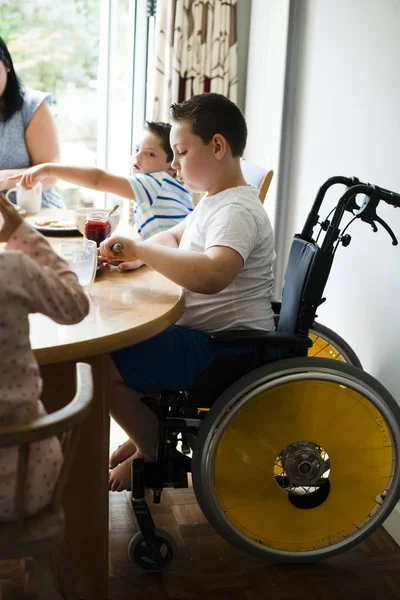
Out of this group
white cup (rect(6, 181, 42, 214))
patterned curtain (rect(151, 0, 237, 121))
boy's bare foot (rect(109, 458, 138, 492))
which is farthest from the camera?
patterned curtain (rect(151, 0, 237, 121))

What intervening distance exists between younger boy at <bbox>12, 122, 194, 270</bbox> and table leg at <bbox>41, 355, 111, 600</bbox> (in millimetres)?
826

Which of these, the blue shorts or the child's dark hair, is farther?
the child's dark hair

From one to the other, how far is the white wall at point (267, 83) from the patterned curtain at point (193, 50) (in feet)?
0.36

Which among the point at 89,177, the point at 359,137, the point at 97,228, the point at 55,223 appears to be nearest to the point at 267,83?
the point at 359,137

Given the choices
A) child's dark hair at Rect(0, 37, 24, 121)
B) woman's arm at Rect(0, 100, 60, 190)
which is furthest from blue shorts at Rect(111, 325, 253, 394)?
child's dark hair at Rect(0, 37, 24, 121)

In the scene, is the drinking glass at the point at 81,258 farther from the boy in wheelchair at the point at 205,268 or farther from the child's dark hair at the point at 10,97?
the child's dark hair at the point at 10,97

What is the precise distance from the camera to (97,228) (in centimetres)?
180

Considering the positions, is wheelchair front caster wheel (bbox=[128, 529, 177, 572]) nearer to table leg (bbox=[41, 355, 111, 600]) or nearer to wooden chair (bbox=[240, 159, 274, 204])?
table leg (bbox=[41, 355, 111, 600])

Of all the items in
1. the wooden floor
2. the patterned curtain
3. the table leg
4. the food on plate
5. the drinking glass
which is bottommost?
the wooden floor

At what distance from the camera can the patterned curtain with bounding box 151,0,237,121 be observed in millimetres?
3398

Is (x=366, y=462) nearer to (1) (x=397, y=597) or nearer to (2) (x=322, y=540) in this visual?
(2) (x=322, y=540)

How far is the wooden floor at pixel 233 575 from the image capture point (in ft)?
5.58

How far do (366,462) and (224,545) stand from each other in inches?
19.0

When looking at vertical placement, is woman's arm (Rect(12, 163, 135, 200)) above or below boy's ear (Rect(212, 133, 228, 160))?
below
